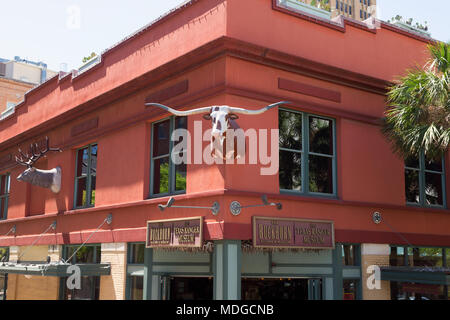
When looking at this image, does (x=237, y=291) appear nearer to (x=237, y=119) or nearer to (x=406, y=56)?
(x=237, y=119)

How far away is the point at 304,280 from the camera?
47.4 feet

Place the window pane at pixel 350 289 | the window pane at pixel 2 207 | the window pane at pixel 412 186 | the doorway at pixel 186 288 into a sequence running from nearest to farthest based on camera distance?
the window pane at pixel 350 289, the doorway at pixel 186 288, the window pane at pixel 412 186, the window pane at pixel 2 207

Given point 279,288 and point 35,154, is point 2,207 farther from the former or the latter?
point 279,288

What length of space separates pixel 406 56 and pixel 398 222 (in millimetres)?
4967

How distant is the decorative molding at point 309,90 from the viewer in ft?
44.5

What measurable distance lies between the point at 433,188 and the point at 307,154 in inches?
190

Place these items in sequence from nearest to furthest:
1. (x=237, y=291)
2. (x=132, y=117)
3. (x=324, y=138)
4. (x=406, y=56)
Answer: (x=237, y=291)
(x=324, y=138)
(x=132, y=117)
(x=406, y=56)

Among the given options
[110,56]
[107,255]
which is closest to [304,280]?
[107,255]

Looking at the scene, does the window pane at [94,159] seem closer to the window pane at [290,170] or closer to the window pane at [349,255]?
the window pane at [290,170]

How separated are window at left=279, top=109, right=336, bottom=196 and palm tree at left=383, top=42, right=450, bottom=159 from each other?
67.1 inches

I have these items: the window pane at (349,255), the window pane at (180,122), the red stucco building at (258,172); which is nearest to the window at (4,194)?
the red stucco building at (258,172)

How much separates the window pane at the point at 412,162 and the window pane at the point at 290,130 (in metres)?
3.86

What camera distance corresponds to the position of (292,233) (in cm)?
1277

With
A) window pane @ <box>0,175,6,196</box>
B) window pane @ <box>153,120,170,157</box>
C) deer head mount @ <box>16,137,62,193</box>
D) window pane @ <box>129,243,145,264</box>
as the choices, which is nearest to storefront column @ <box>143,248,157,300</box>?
window pane @ <box>129,243,145,264</box>
